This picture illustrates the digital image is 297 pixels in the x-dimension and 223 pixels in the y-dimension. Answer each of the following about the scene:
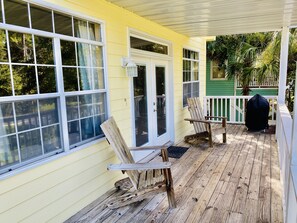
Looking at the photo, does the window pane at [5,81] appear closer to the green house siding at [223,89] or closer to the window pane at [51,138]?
the window pane at [51,138]

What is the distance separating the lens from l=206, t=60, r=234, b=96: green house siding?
37.3 ft

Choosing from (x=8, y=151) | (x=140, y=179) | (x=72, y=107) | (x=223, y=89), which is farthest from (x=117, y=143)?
(x=223, y=89)

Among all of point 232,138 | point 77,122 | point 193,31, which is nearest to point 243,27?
point 193,31

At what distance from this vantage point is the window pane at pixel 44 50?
88.9 inches

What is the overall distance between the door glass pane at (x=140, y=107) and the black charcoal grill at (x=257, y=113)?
3.33 m

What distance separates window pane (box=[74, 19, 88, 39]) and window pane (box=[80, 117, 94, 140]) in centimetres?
103

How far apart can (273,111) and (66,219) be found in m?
6.28

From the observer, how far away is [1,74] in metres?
1.96

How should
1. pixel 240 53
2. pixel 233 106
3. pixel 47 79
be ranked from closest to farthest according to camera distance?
pixel 47 79, pixel 233 106, pixel 240 53

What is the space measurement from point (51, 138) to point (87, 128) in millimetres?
542

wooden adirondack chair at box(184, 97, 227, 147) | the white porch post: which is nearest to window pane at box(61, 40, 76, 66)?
wooden adirondack chair at box(184, 97, 227, 147)

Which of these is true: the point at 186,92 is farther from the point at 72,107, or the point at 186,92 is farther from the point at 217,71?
the point at 217,71

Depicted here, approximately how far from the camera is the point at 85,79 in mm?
2855

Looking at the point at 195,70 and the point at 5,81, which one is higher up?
the point at 195,70
